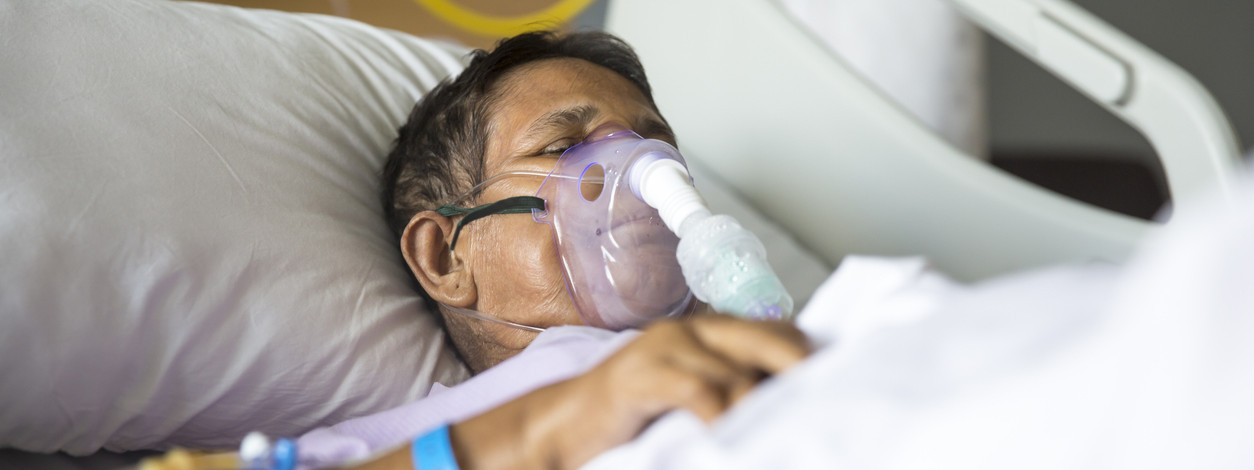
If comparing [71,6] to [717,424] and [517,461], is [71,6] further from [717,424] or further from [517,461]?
[717,424]

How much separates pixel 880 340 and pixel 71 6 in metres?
1.07

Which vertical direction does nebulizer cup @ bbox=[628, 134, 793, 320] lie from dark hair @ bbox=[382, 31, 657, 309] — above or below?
above

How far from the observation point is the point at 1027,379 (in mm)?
444

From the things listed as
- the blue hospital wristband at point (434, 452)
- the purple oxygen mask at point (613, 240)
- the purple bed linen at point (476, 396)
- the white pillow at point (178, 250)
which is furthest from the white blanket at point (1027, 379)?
the white pillow at point (178, 250)

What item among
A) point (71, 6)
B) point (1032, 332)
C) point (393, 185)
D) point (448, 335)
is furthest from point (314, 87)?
point (1032, 332)

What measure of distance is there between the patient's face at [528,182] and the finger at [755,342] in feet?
1.60


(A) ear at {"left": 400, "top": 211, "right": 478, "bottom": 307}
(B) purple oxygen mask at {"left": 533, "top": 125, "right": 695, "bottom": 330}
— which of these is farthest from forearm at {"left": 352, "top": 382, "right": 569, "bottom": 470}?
(A) ear at {"left": 400, "top": 211, "right": 478, "bottom": 307}

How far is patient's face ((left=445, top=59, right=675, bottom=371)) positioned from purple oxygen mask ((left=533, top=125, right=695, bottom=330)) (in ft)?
0.09

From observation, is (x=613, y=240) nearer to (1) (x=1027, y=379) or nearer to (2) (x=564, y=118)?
(2) (x=564, y=118)

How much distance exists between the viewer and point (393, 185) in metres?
1.34

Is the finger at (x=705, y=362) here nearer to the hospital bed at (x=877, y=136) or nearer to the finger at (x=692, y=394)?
the finger at (x=692, y=394)

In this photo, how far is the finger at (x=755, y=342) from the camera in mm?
597

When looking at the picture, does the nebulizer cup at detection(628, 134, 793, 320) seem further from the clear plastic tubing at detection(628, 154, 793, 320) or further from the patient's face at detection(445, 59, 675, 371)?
the patient's face at detection(445, 59, 675, 371)

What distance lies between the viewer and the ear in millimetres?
1198
